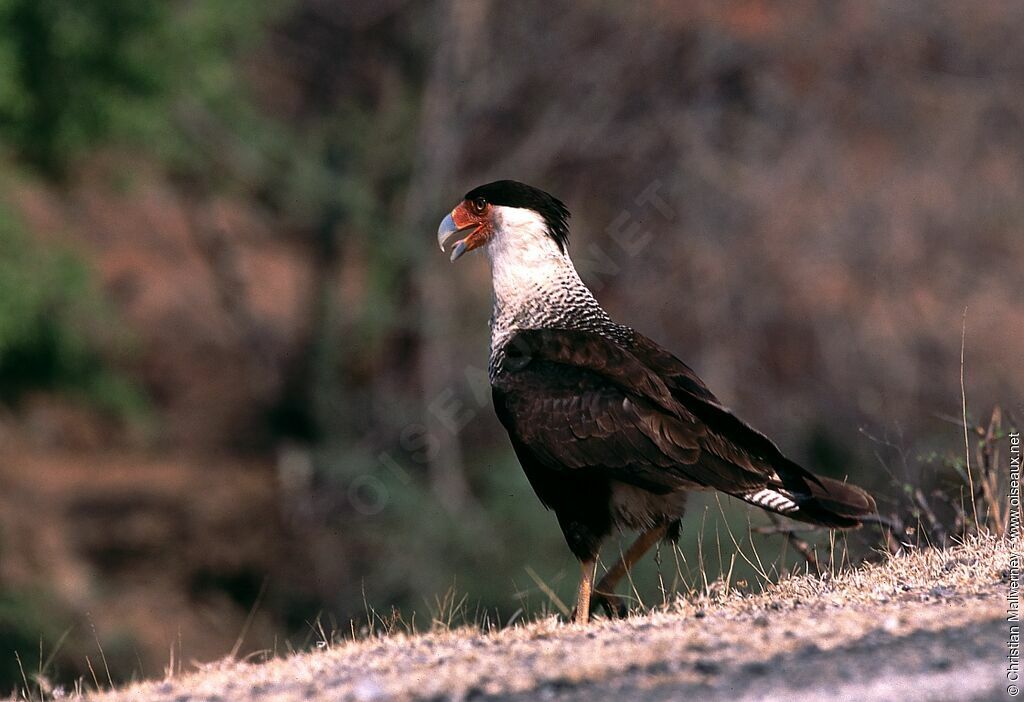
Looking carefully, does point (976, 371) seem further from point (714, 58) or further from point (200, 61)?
point (200, 61)

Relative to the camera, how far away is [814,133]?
67.2ft

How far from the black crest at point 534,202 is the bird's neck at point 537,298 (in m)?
0.12

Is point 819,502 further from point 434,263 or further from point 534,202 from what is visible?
point 434,263

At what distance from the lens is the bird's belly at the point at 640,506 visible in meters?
5.93

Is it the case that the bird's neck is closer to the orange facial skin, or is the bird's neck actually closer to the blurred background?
the orange facial skin

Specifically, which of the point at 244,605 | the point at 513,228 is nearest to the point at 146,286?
the point at 244,605

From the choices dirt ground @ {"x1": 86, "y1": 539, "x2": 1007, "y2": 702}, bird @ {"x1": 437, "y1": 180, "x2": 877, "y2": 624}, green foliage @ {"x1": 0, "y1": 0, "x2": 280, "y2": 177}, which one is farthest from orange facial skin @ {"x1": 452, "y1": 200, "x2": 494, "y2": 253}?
green foliage @ {"x1": 0, "y1": 0, "x2": 280, "y2": 177}

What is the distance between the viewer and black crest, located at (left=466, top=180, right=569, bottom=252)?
6859mm

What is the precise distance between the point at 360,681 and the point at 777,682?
1.30m

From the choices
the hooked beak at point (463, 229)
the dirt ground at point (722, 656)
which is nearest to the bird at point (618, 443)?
the dirt ground at point (722, 656)

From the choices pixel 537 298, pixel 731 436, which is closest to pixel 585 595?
pixel 731 436

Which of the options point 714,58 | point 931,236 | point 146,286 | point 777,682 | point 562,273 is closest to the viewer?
point 777,682

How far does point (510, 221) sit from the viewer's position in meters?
6.88
